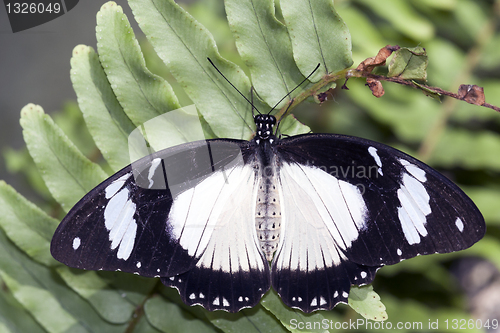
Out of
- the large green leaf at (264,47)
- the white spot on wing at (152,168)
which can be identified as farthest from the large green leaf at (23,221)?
the large green leaf at (264,47)

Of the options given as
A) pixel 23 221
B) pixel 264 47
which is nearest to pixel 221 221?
pixel 264 47

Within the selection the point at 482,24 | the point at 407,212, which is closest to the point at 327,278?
the point at 407,212

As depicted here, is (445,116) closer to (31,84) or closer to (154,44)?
(154,44)

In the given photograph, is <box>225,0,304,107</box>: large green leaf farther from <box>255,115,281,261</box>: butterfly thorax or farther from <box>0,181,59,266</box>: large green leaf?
<box>0,181,59,266</box>: large green leaf

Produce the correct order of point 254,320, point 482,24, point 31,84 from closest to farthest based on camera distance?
point 254,320, point 482,24, point 31,84

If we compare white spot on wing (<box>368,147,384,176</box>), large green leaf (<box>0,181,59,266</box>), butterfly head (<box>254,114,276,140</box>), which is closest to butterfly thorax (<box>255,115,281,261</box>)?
butterfly head (<box>254,114,276,140</box>)
